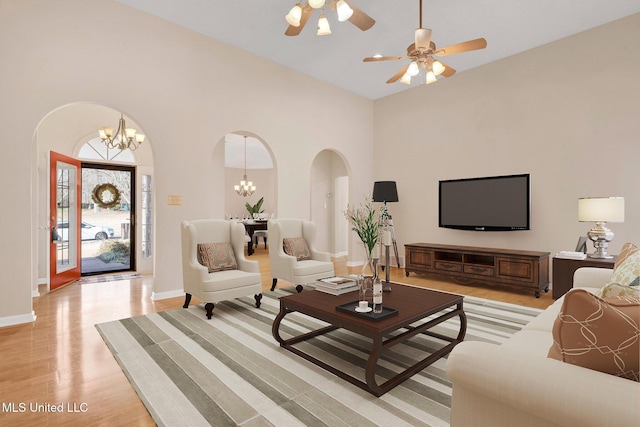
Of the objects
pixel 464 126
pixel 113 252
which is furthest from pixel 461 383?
pixel 113 252

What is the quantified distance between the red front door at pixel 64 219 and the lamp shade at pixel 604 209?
22.3 ft

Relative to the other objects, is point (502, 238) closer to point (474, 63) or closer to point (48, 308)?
point (474, 63)

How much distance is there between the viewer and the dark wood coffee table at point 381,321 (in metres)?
2.04

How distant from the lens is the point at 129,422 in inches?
70.9

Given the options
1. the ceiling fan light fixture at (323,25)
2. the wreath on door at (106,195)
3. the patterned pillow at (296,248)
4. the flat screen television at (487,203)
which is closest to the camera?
the ceiling fan light fixture at (323,25)

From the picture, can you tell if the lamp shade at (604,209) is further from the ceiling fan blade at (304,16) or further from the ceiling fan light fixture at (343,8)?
the ceiling fan blade at (304,16)

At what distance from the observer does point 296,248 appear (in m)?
4.69

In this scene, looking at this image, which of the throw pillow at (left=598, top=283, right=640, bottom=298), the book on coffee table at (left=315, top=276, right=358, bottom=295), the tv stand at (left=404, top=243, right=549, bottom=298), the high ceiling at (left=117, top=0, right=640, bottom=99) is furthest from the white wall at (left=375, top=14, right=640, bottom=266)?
the throw pillow at (left=598, top=283, right=640, bottom=298)

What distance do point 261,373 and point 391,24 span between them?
4232 millimetres

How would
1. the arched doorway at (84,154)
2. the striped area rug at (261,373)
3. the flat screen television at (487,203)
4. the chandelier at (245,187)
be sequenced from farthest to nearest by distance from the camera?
the chandelier at (245,187), the flat screen television at (487,203), the arched doorway at (84,154), the striped area rug at (261,373)

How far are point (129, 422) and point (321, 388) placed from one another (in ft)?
3.54

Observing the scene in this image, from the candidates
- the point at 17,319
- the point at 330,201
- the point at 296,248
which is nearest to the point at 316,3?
the point at 296,248

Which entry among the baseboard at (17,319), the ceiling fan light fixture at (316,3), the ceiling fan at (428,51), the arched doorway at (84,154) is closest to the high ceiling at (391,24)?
the ceiling fan at (428,51)

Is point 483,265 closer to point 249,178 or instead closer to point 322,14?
point 322,14
